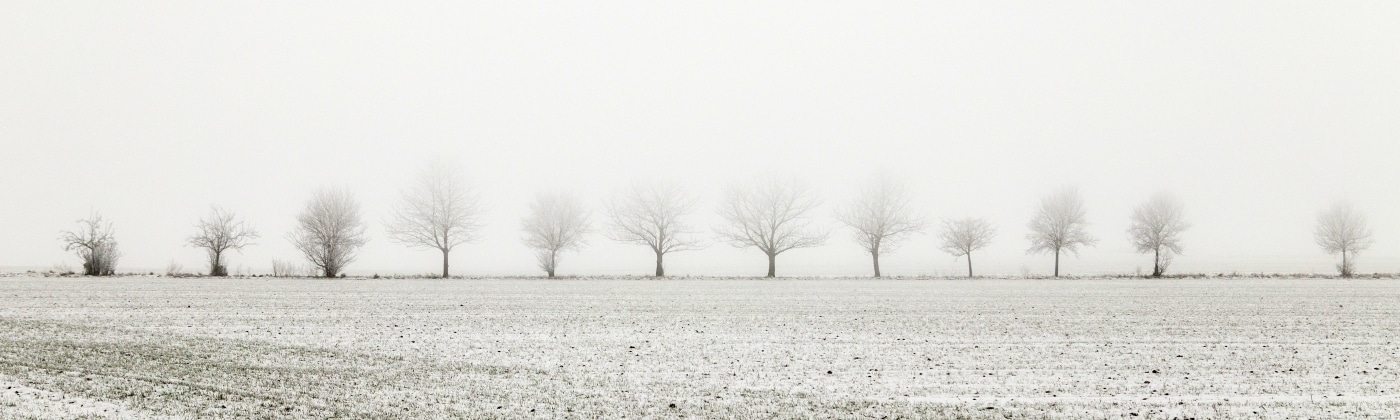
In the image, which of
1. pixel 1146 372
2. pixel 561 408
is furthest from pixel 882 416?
pixel 1146 372

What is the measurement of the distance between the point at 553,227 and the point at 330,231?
16.2 m

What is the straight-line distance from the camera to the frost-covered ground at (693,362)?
1055 cm

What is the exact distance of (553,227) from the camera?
67.2m

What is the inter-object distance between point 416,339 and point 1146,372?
13.7 m

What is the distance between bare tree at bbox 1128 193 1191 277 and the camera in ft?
234

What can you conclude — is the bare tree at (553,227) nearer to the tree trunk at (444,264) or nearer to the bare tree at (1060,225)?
the tree trunk at (444,264)

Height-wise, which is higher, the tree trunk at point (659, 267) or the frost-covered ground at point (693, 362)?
the tree trunk at point (659, 267)

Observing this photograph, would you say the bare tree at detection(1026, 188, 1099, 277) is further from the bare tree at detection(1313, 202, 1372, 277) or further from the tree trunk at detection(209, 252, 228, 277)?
the tree trunk at detection(209, 252, 228, 277)

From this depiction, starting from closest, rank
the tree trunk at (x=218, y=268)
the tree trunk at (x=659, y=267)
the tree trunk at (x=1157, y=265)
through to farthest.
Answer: the tree trunk at (x=218, y=268) < the tree trunk at (x=659, y=267) < the tree trunk at (x=1157, y=265)

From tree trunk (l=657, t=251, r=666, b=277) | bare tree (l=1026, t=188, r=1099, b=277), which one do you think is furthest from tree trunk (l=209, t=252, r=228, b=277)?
bare tree (l=1026, t=188, r=1099, b=277)

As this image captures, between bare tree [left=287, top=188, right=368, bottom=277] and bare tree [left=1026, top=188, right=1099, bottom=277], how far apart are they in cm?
5466

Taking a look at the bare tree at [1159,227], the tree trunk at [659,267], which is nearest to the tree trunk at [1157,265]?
the bare tree at [1159,227]

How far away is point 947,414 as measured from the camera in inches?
399

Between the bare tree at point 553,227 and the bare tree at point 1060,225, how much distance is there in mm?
38162
